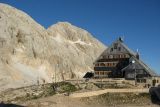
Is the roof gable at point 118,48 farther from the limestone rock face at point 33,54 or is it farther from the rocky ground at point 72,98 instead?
the limestone rock face at point 33,54

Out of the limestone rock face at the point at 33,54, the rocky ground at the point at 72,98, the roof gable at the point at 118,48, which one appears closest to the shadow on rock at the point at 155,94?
the rocky ground at the point at 72,98

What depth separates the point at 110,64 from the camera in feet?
328

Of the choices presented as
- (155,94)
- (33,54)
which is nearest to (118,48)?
(155,94)

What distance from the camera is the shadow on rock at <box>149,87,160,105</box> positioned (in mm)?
70062

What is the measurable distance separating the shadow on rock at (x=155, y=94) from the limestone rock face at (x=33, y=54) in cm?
5163

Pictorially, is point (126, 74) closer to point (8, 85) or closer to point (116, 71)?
point (116, 71)

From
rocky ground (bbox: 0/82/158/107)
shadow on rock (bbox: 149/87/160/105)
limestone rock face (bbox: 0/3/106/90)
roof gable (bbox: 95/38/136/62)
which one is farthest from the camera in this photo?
limestone rock face (bbox: 0/3/106/90)

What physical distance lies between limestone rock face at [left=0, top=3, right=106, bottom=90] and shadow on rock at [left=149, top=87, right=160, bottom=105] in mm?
51627

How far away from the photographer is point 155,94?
72938 millimetres

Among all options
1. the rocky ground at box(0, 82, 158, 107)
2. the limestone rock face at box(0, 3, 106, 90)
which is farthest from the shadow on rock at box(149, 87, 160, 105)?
the limestone rock face at box(0, 3, 106, 90)

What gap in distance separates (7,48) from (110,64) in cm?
5541

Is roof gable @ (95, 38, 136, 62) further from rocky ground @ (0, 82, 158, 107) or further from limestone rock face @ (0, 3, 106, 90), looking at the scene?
limestone rock face @ (0, 3, 106, 90)

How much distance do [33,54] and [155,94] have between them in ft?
277

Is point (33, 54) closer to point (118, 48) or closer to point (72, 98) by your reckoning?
point (118, 48)
